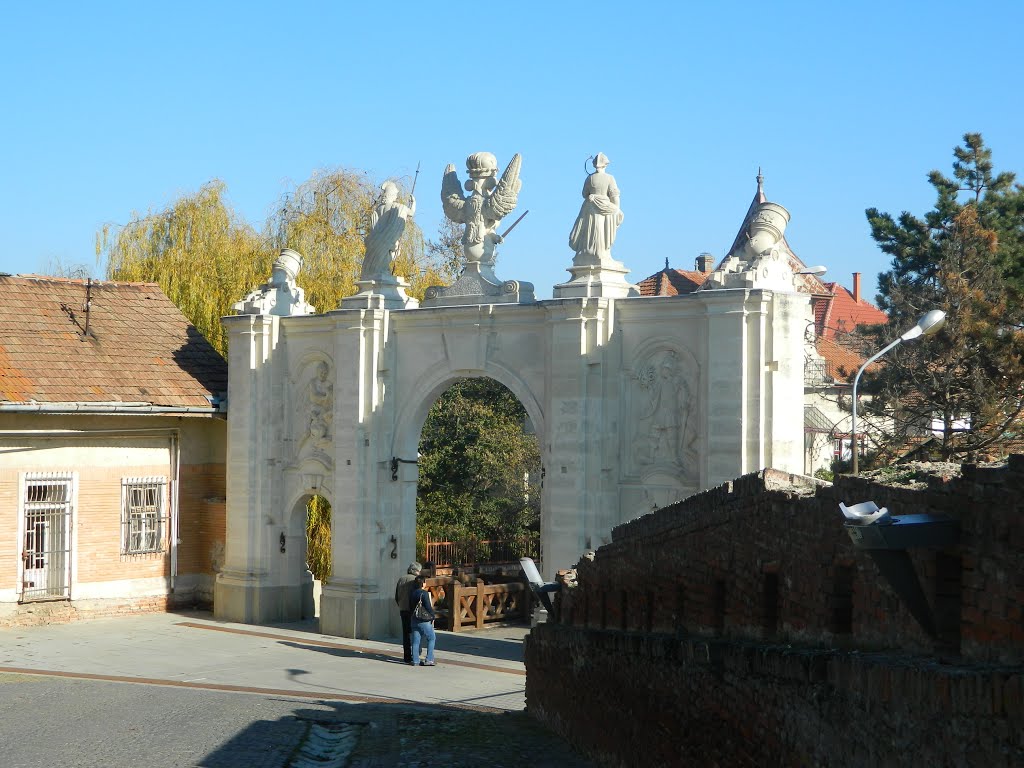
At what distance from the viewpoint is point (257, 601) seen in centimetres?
2322

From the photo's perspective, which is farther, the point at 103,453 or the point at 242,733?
the point at 103,453

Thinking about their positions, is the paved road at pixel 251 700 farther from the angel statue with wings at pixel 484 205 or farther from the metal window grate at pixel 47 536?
the angel statue with wings at pixel 484 205

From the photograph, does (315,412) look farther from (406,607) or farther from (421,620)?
(421,620)

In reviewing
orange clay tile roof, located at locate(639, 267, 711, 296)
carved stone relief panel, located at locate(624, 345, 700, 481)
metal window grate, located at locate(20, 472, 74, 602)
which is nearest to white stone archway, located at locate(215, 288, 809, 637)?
carved stone relief panel, located at locate(624, 345, 700, 481)

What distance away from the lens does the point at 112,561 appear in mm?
23484

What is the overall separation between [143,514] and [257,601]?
107 inches

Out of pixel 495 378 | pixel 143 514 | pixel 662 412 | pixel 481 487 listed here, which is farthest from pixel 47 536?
pixel 662 412

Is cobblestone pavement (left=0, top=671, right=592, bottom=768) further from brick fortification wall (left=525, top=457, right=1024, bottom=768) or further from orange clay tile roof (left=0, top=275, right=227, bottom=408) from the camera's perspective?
orange clay tile roof (left=0, top=275, right=227, bottom=408)

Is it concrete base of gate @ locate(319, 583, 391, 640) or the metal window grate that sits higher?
the metal window grate

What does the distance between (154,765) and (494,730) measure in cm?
367

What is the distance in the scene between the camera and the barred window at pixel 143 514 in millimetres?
23719

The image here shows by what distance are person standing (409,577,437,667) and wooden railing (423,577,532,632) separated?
3601 mm

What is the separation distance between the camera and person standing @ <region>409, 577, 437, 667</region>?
18934 millimetres

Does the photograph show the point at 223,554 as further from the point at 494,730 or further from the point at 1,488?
the point at 494,730
